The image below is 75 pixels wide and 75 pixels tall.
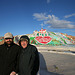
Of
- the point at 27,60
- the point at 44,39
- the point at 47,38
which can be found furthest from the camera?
the point at 47,38

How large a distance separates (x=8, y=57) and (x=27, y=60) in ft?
1.57

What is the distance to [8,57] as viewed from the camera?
2320 millimetres

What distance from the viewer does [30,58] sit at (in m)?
2.27

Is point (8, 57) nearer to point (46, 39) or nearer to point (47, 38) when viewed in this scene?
point (46, 39)

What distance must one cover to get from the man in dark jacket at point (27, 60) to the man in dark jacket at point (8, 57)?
0.19 meters

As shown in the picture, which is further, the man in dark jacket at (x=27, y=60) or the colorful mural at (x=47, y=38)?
the colorful mural at (x=47, y=38)

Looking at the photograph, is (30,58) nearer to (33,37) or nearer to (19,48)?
(19,48)

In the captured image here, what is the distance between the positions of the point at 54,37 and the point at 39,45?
5.01 metres

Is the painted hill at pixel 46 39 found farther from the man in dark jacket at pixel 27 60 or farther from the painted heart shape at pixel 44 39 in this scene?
the man in dark jacket at pixel 27 60

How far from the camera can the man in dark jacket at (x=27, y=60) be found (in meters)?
2.24

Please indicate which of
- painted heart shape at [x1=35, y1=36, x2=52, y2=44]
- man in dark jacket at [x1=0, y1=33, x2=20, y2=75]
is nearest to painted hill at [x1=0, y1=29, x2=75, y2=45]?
painted heart shape at [x1=35, y1=36, x2=52, y2=44]

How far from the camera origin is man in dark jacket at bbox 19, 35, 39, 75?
2.24 m

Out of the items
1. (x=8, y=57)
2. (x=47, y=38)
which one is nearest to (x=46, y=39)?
A: (x=47, y=38)

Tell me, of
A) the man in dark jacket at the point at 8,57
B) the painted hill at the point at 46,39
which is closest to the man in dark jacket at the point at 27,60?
the man in dark jacket at the point at 8,57
